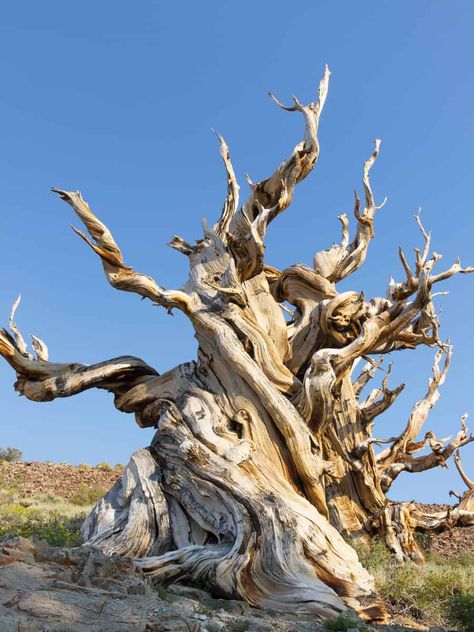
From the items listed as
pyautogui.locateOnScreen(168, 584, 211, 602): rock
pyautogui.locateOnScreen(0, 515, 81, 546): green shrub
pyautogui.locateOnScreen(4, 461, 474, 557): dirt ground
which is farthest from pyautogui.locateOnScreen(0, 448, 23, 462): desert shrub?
pyautogui.locateOnScreen(168, 584, 211, 602): rock

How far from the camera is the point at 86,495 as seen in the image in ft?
44.3

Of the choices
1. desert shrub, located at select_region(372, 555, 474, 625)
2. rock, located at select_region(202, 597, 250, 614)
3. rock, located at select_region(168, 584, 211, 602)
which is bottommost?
rock, located at select_region(202, 597, 250, 614)

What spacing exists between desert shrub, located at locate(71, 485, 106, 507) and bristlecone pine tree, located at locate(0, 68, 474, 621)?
4.61 metres

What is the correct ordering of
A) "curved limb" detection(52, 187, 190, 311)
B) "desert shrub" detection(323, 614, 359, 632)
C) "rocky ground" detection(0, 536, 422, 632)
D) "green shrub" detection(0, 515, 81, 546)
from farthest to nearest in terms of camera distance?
"curved limb" detection(52, 187, 190, 311)
"green shrub" detection(0, 515, 81, 546)
"desert shrub" detection(323, 614, 359, 632)
"rocky ground" detection(0, 536, 422, 632)

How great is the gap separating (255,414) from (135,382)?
2268 mm

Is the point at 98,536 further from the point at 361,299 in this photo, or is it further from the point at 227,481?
the point at 361,299

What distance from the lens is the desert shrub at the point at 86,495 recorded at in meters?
13.2

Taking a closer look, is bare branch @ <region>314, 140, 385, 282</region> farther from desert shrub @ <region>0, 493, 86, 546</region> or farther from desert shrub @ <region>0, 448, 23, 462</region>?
desert shrub @ <region>0, 448, 23, 462</region>

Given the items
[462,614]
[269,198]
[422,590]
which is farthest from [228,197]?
[462,614]

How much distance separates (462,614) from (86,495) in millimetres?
9790

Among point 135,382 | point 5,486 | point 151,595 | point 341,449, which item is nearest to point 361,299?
point 341,449

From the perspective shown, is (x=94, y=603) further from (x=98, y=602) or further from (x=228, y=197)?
(x=228, y=197)

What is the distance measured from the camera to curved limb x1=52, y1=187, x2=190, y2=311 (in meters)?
9.05

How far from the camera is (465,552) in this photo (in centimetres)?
986
